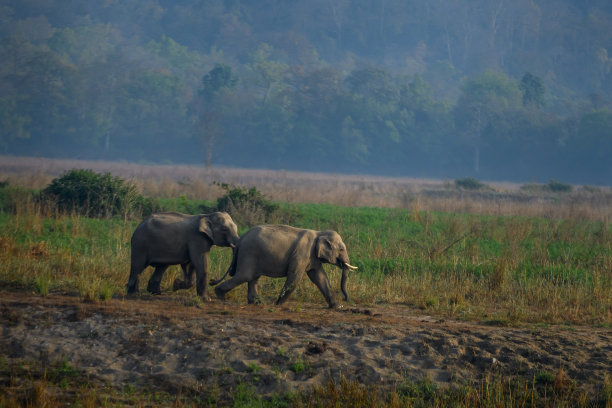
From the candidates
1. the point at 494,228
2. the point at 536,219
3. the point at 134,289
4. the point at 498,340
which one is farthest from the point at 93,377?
the point at 536,219

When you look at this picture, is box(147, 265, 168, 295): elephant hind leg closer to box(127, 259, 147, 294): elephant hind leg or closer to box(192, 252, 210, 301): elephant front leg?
box(127, 259, 147, 294): elephant hind leg

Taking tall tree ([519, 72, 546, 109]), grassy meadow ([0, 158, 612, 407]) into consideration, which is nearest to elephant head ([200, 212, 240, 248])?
grassy meadow ([0, 158, 612, 407])

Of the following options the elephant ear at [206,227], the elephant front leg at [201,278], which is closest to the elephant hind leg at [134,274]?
the elephant front leg at [201,278]

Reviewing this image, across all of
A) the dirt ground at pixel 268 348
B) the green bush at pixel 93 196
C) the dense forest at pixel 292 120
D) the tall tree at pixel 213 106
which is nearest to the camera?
the dirt ground at pixel 268 348

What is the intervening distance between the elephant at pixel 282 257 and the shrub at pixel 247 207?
748cm

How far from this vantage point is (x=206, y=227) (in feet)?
33.2

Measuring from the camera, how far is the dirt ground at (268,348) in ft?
23.6

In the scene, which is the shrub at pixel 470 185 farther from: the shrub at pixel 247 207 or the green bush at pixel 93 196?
the green bush at pixel 93 196

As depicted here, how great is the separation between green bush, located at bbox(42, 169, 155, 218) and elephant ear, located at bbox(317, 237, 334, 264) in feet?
30.5

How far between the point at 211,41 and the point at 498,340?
114101 millimetres

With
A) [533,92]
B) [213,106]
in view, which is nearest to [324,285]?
[213,106]

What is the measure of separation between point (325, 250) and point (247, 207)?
840 centimetres

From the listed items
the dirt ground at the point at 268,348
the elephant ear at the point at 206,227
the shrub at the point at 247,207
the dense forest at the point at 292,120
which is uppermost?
the dense forest at the point at 292,120

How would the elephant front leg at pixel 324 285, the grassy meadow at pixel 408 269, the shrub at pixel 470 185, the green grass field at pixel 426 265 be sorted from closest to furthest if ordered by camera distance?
the grassy meadow at pixel 408 269
the elephant front leg at pixel 324 285
the green grass field at pixel 426 265
the shrub at pixel 470 185
